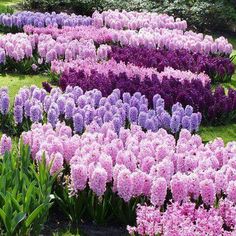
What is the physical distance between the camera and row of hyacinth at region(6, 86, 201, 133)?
832 centimetres

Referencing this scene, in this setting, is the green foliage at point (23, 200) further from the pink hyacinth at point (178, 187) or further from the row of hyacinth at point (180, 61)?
the row of hyacinth at point (180, 61)

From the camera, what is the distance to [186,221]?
4781 millimetres

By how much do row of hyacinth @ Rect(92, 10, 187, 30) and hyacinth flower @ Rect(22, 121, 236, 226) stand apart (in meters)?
9.43

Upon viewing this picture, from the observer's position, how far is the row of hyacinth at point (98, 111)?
27.3ft

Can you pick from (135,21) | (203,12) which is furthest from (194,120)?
(203,12)

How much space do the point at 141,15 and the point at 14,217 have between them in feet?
42.7

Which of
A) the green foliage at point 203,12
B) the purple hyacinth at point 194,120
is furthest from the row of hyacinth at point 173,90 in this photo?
the green foliage at point 203,12

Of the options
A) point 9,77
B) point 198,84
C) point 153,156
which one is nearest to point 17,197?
point 153,156

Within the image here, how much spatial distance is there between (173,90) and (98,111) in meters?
1.94

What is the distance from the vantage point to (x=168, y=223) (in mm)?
4820

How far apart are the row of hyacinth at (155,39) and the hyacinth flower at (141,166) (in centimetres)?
707

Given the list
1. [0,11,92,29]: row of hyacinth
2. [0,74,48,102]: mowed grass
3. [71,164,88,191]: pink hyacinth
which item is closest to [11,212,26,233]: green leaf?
[71,164,88,191]: pink hyacinth

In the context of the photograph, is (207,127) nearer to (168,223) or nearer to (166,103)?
(166,103)

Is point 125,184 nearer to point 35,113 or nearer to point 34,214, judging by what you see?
point 34,214
